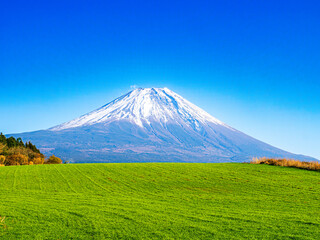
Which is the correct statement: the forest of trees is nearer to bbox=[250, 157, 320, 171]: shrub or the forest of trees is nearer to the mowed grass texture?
the mowed grass texture

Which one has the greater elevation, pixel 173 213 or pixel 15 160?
pixel 173 213

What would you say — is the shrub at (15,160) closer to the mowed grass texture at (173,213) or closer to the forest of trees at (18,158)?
the forest of trees at (18,158)

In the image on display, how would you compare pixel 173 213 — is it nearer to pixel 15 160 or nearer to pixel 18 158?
pixel 15 160

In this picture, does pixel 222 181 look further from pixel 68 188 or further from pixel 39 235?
pixel 39 235

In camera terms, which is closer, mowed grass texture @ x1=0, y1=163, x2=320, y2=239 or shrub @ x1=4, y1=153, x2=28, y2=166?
mowed grass texture @ x1=0, y1=163, x2=320, y2=239

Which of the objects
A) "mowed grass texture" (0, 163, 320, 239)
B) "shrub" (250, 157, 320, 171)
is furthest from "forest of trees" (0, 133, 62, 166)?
"shrub" (250, 157, 320, 171)

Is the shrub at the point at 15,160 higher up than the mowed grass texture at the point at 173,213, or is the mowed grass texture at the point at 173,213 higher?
the mowed grass texture at the point at 173,213

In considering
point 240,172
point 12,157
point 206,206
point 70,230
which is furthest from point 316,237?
point 12,157

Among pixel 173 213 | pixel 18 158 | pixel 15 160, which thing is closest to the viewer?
pixel 173 213

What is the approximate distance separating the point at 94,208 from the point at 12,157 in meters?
43.7

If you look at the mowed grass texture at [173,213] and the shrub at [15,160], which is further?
the shrub at [15,160]

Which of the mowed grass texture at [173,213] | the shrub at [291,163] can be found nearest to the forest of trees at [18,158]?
the mowed grass texture at [173,213]

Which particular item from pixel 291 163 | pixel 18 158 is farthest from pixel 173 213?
pixel 18 158

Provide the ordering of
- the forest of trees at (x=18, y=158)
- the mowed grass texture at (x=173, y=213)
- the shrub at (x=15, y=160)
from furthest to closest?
1. the forest of trees at (x=18, y=158)
2. the shrub at (x=15, y=160)
3. the mowed grass texture at (x=173, y=213)
